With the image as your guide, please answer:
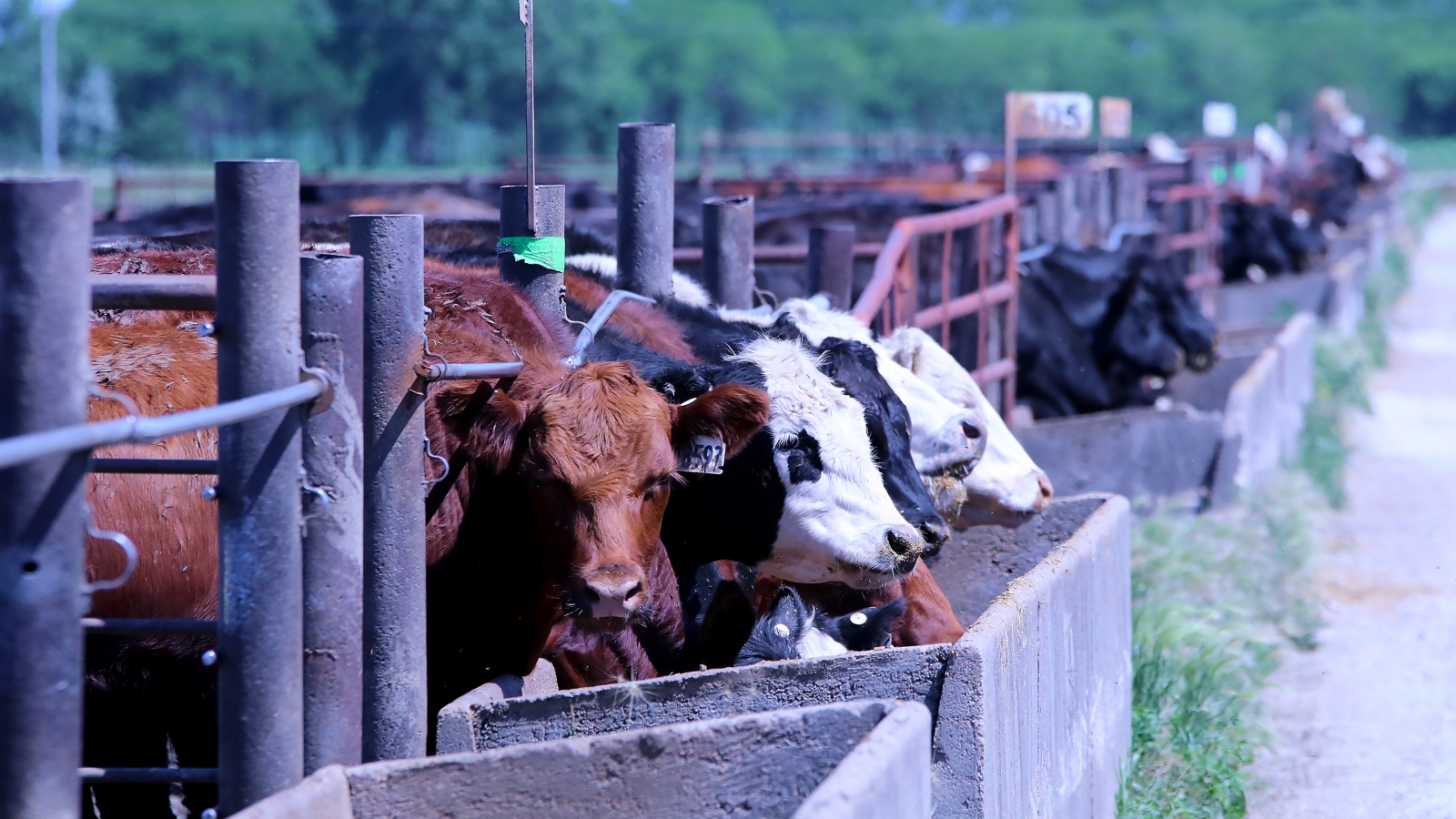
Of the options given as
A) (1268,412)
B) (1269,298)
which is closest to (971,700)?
(1268,412)

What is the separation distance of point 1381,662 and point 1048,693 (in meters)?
3.51

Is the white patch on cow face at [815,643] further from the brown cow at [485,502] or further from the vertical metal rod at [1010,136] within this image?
the vertical metal rod at [1010,136]

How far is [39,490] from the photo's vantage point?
188cm

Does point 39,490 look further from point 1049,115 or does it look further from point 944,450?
point 1049,115

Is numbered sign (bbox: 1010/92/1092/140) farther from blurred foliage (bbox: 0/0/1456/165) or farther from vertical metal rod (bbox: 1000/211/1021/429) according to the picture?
blurred foliage (bbox: 0/0/1456/165)

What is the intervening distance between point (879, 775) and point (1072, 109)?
24.4 ft

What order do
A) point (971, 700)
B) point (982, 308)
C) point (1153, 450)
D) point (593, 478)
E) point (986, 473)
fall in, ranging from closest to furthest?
→ point (971, 700) < point (593, 478) < point (986, 473) < point (982, 308) < point (1153, 450)

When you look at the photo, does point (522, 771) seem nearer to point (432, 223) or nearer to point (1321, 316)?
point (432, 223)

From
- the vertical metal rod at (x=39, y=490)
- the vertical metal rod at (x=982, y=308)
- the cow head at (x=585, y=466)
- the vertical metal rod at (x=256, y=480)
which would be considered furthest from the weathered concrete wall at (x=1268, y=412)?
the vertical metal rod at (x=39, y=490)

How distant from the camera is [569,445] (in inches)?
127

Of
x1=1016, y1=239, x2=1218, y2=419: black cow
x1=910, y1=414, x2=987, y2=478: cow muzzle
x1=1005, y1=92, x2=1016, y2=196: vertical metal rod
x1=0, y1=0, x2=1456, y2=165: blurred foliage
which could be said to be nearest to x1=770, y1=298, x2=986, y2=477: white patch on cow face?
x1=910, y1=414, x2=987, y2=478: cow muzzle

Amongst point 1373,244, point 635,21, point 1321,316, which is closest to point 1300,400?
point 1321,316

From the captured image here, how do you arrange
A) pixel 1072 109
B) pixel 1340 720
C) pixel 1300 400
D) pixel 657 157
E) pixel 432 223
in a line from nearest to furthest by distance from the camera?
pixel 657 157 → pixel 1340 720 → pixel 432 223 → pixel 1072 109 → pixel 1300 400

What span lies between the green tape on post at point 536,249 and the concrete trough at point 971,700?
122 cm
